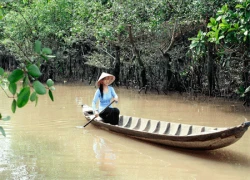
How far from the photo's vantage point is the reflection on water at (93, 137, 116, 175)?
462 centimetres

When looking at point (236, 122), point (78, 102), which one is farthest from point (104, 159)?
point (78, 102)

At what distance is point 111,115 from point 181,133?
1672 mm

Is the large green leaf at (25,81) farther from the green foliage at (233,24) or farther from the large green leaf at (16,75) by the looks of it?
the green foliage at (233,24)

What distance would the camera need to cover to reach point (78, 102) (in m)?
10.9

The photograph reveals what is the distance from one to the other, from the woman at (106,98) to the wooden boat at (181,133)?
182 mm

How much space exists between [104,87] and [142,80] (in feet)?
22.7

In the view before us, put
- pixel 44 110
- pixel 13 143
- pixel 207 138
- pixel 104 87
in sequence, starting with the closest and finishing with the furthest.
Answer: pixel 207 138 < pixel 13 143 < pixel 104 87 < pixel 44 110

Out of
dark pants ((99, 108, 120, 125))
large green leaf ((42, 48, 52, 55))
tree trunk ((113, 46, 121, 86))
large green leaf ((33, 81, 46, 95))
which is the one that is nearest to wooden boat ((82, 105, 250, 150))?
dark pants ((99, 108, 120, 125))

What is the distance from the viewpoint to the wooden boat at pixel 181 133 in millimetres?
4460

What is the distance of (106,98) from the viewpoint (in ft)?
21.7

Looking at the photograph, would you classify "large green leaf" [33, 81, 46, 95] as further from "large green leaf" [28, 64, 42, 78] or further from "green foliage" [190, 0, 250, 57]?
"green foliage" [190, 0, 250, 57]

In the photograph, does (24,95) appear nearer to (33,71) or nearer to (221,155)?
(33,71)

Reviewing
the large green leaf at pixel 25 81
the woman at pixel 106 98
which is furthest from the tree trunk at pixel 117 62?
the large green leaf at pixel 25 81

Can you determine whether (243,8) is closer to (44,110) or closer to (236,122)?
(236,122)
